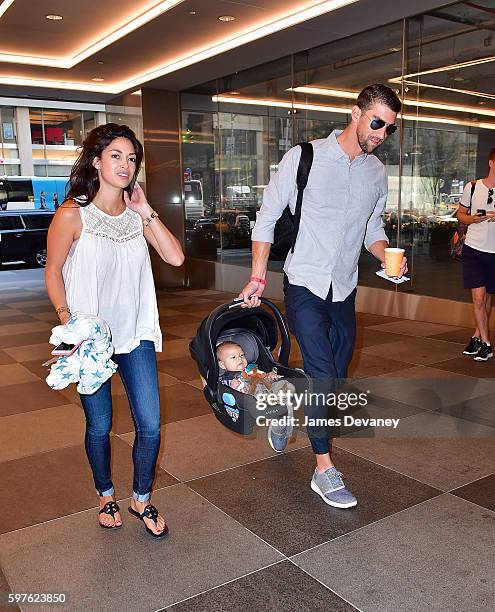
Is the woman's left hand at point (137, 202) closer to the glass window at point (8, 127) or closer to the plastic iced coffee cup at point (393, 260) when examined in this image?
the plastic iced coffee cup at point (393, 260)

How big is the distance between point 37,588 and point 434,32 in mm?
8508

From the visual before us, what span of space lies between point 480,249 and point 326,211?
12.5 feet

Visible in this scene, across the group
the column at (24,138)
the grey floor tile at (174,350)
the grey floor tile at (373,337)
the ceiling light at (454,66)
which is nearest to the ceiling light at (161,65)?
the ceiling light at (454,66)

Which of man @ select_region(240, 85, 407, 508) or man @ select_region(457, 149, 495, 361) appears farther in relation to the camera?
man @ select_region(457, 149, 495, 361)

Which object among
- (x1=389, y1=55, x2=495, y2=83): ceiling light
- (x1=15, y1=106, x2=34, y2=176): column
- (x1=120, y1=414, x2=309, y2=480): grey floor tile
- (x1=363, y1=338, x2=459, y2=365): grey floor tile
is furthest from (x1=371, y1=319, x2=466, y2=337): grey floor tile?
(x1=15, y1=106, x2=34, y2=176): column

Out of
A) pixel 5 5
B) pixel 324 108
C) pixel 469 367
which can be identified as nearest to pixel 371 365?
pixel 469 367

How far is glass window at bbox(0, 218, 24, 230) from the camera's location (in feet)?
52.1

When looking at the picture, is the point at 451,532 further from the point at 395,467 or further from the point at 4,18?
the point at 4,18

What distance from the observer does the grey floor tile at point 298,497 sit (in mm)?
3207

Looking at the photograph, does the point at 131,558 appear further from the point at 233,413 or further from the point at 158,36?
the point at 158,36

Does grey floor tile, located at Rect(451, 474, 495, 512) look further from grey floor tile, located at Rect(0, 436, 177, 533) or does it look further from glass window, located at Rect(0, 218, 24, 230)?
glass window, located at Rect(0, 218, 24, 230)

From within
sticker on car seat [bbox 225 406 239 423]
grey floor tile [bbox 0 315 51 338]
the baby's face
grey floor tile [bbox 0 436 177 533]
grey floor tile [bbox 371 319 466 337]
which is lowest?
grey floor tile [bbox 0 315 51 338]

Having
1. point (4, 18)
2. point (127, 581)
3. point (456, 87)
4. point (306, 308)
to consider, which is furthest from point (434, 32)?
point (127, 581)

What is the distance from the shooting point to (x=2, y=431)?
4797 millimetres
